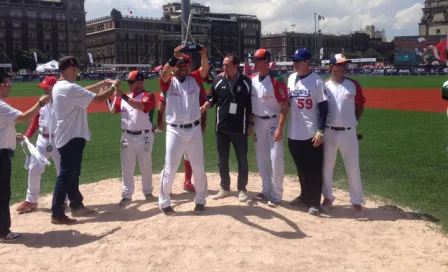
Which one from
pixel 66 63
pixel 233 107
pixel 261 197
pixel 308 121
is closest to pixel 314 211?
pixel 261 197

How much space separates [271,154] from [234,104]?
84cm

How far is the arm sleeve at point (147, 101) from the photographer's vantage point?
19.6ft

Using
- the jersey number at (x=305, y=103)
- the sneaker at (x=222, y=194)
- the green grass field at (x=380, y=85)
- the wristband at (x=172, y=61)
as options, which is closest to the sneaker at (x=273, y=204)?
the sneaker at (x=222, y=194)

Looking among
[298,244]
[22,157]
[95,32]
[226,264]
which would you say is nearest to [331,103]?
[298,244]

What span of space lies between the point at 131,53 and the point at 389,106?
90.0 m

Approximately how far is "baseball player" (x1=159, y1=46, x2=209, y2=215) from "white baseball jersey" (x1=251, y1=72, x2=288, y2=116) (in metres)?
0.78

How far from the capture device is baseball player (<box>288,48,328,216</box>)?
220 inches

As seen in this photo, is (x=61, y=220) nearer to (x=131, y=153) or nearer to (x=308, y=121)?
(x=131, y=153)

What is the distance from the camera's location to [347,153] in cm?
566

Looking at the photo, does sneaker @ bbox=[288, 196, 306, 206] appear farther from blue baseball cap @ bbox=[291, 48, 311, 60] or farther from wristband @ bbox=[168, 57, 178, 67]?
wristband @ bbox=[168, 57, 178, 67]

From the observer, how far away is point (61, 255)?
4648mm

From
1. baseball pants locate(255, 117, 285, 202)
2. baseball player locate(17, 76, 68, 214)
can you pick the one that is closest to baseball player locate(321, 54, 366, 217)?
baseball pants locate(255, 117, 285, 202)

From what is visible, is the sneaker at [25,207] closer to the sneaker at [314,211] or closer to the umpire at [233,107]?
the umpire at [233,107]

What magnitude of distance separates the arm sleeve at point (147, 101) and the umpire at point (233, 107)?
71 centimetres
